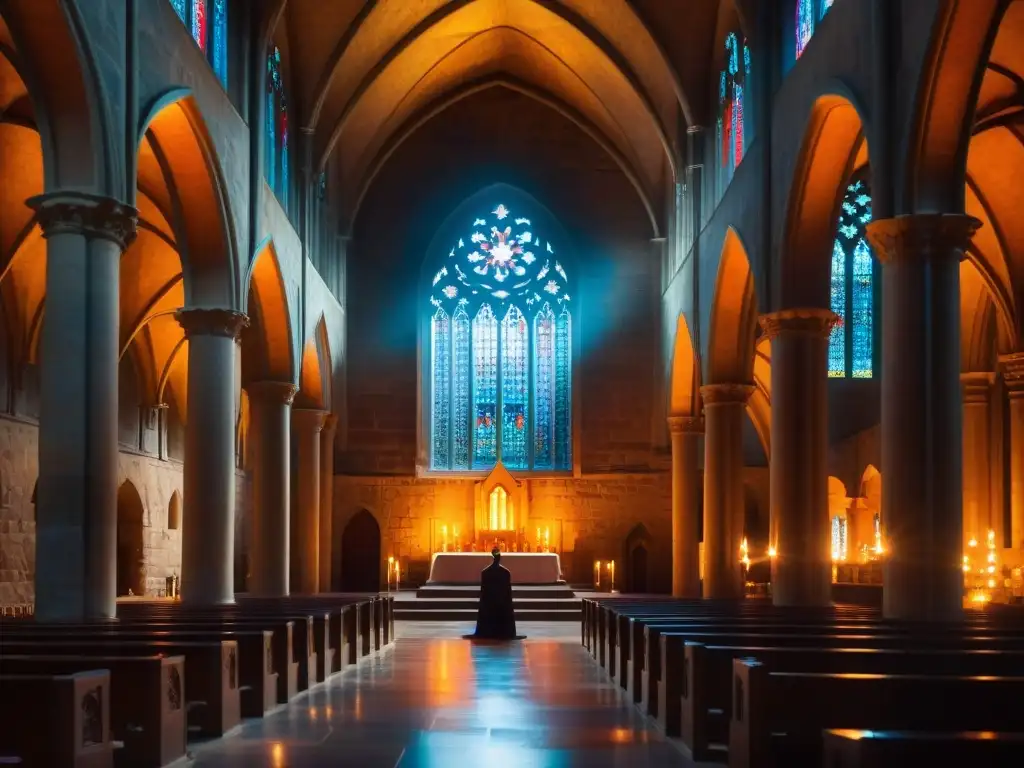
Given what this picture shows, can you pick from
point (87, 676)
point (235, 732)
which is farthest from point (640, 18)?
point (87, 676)

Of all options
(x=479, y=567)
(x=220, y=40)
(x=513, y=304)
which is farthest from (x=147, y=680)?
(x=513, y=304)

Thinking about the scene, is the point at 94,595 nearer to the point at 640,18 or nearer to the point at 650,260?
the point at 640,18

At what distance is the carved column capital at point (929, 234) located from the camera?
43.8ft

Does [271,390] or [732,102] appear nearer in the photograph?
[732,102]

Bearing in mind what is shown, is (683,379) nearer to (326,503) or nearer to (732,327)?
(732,327)

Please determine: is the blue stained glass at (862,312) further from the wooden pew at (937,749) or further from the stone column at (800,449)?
the wooden pew at (937,749)

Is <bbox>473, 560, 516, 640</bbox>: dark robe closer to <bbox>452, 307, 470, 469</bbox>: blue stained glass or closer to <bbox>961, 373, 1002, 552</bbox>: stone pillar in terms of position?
<bbox>961, 373, 1002, 552</bbox>: stone pillar

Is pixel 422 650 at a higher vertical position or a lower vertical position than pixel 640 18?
lower

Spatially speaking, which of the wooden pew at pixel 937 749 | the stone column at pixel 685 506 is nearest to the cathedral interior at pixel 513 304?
the stone column at pixel 685 506

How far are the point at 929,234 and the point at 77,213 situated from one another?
895 cm

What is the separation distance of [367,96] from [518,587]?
12.0m

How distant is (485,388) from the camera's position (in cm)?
3509

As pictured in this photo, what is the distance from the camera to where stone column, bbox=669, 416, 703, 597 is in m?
Answer: 29.7

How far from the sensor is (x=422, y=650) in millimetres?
17344
